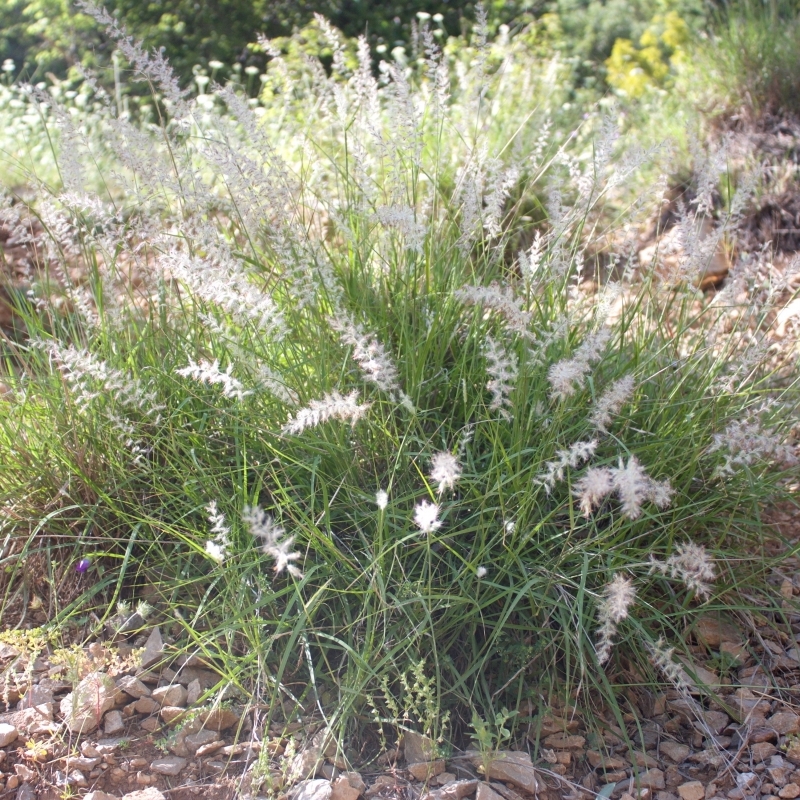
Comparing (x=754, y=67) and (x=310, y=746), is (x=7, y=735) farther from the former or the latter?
(x=754, y=67)

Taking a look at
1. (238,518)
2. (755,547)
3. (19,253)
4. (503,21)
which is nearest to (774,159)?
(755,547)

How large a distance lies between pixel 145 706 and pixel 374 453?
90cm

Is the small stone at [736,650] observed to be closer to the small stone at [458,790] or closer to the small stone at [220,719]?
the small stone at [458,790]

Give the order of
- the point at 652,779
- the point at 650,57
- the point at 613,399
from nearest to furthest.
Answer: the point at 613,399 < the point at 652,779 < the point at 650,57

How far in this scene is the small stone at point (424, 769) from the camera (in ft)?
6.73

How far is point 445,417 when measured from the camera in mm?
2539

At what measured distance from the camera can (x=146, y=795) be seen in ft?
6.49

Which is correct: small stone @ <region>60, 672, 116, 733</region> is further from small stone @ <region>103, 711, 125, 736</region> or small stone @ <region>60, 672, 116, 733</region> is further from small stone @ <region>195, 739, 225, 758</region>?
small stone @ <region>195, 739, 225, 758</region>

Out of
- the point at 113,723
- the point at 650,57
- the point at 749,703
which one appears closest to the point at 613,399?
the point at 749,703

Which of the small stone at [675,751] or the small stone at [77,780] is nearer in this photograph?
the small stone at [77,780]

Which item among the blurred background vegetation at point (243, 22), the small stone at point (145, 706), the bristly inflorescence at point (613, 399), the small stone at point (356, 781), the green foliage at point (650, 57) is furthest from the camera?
the blurred background vegetation at point (243, 22)

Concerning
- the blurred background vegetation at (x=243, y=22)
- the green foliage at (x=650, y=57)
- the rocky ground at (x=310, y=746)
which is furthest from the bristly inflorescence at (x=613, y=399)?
the blurred background vegetation at (x=243, y=22)

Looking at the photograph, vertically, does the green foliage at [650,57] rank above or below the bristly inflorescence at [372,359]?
below

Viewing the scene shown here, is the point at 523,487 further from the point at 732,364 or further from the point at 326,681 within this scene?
the point at 732,364
